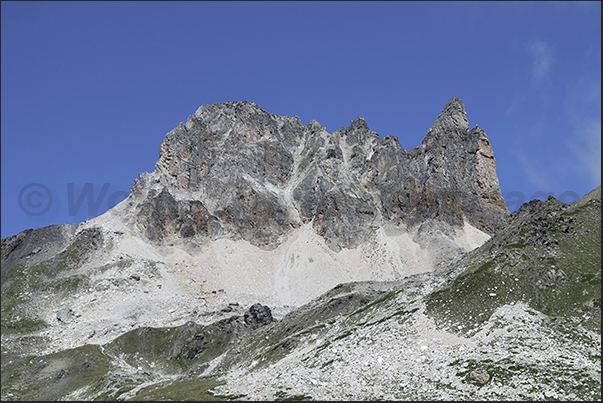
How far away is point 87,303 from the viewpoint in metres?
135

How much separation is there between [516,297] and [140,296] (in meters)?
109

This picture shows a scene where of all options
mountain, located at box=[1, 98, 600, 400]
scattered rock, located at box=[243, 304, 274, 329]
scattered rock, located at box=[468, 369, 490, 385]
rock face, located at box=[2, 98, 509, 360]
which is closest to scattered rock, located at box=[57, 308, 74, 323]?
mountain, located at box=[1, 98, 600, 400]

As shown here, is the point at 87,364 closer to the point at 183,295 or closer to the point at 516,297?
the point at 183,295

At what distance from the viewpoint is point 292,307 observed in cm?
14700

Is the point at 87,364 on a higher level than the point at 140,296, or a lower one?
lower

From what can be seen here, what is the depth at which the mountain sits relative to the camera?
167ft

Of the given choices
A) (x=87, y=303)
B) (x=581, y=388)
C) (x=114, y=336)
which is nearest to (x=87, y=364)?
(x=114, y=336)

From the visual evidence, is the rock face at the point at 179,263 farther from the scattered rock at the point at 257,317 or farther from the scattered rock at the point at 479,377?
the scattered rock at the point at 479,377

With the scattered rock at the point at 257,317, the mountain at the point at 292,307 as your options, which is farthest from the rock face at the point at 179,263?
the mountain at the point at 292,307

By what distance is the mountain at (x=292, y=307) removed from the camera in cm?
5081

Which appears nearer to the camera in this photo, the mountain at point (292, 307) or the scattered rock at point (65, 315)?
the mountain at point (292, 307)

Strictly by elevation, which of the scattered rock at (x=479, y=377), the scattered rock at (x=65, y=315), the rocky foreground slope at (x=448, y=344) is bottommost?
the scattered rock at (x=479, y=377)

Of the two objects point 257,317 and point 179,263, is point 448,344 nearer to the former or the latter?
point 257,317

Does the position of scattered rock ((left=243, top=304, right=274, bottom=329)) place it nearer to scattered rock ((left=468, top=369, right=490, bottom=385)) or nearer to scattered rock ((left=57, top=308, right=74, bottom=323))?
scattered rock ((left=57, top=308, right=74, bottom=323))
